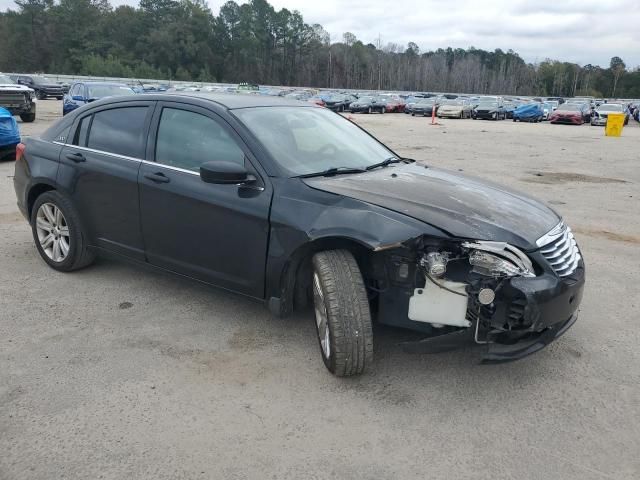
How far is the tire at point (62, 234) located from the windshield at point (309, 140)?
6.00ft

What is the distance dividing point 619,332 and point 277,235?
2.60 m

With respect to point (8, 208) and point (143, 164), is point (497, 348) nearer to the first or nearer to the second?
point (143, 164)

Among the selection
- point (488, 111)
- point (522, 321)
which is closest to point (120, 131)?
point (522, 321)

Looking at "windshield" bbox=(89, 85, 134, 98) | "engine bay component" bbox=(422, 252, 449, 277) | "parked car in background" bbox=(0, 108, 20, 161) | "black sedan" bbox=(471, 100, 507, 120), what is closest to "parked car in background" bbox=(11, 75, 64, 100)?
"windshield" bbox=(89, 85, 134, 98)

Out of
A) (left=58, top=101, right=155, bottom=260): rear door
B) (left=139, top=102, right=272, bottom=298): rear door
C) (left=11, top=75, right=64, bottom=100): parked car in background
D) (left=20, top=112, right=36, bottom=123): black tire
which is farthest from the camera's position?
(left=11, top=75, right=64, bottom=100): parked car in background

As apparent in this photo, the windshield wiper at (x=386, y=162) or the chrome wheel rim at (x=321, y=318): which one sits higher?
the windshield wiper at (x=386, y=162)

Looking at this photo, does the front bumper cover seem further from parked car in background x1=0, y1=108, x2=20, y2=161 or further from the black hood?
parked car in background x1=0, y1=108, x2=20, y2=161

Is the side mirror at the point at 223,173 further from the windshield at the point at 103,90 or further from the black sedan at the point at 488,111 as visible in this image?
the black sedan at the point at 488,111

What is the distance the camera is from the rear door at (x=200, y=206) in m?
3.64

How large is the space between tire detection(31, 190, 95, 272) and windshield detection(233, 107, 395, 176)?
183 centimetres

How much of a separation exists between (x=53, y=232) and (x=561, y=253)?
414 centimetres

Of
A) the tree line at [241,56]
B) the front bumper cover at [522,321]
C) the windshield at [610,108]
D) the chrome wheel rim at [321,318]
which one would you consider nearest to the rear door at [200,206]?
the chrome wheel rim at [321,318]

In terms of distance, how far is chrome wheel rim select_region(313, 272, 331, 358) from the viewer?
3291 millimetres

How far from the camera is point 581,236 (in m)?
6.70
